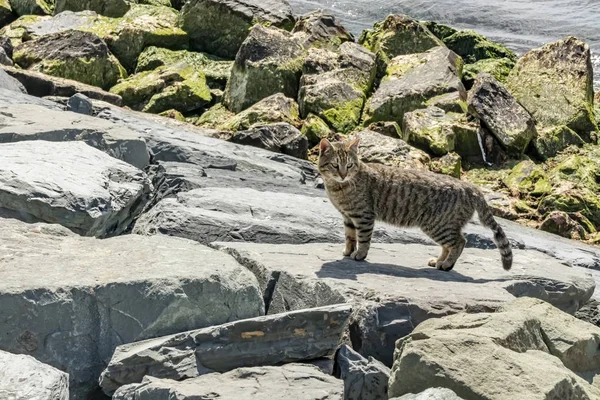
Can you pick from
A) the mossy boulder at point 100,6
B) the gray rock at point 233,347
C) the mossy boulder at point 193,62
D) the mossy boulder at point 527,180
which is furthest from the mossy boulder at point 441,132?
the gray rock at point 233,347

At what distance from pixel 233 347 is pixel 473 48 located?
1833cm

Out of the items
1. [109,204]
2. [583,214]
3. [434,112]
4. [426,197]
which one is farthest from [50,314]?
[434,112]

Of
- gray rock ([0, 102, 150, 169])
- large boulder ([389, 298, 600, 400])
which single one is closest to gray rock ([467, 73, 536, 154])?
gray rock ([0, 102, 150, 169])

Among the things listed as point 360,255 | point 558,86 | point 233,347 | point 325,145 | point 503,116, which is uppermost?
point 325,145

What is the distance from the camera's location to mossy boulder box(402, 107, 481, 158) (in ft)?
58.6

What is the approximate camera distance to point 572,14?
29.8 m

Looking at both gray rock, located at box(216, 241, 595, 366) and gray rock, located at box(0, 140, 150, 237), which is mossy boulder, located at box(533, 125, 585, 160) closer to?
gray rock, located at box(216, 241, 595, 366)

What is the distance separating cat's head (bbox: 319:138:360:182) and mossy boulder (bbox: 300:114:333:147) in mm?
8821

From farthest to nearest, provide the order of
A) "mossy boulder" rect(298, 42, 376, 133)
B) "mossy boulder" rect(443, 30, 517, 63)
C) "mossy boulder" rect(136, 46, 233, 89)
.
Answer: "mossy boulder" rect(443, 30, 517, 63) → "mossy boulder" rect(136, 46, 233, 89) → "mossy boulder" rect(298, 42, 376, 133)

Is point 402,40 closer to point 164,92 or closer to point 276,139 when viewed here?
point 164,92

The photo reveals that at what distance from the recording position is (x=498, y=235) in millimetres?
9070

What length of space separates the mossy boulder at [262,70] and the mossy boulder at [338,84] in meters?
0.43

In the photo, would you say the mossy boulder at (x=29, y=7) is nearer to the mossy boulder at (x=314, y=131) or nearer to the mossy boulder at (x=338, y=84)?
the mossy boulder at (x=338, y=84)

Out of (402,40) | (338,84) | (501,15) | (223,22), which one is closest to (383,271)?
(338,84)
